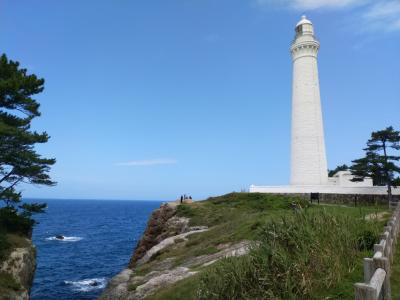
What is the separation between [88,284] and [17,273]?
13.9 m

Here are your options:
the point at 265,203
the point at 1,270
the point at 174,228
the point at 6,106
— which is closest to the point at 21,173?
the point at 6,106

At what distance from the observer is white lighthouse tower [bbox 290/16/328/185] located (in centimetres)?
4259

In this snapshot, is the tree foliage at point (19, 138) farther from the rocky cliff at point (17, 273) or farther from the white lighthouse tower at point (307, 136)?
the white lighthouse tower at point (307, 136)

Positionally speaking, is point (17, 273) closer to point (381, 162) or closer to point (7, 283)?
point (7, 283)

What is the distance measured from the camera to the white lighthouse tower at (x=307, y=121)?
4259cm

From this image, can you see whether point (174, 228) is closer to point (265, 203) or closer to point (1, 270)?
point (265, 203)

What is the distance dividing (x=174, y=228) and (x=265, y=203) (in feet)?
29.6

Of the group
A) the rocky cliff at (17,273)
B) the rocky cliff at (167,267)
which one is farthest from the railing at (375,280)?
the rocky cliff at (17,273)

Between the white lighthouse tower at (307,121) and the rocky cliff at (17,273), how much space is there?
30.1m

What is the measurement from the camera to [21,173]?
26.0 metres

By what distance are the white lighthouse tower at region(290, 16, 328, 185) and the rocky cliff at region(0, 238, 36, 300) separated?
30135 mm

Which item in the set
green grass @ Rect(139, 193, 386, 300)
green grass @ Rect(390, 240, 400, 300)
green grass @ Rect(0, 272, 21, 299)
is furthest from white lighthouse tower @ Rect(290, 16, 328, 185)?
green grass @ Rect(390, 240, 400, 300)

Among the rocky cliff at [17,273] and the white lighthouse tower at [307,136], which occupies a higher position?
the white lighthouse tower at [307,136]

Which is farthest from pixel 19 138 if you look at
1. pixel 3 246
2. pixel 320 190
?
pixel 320 190
